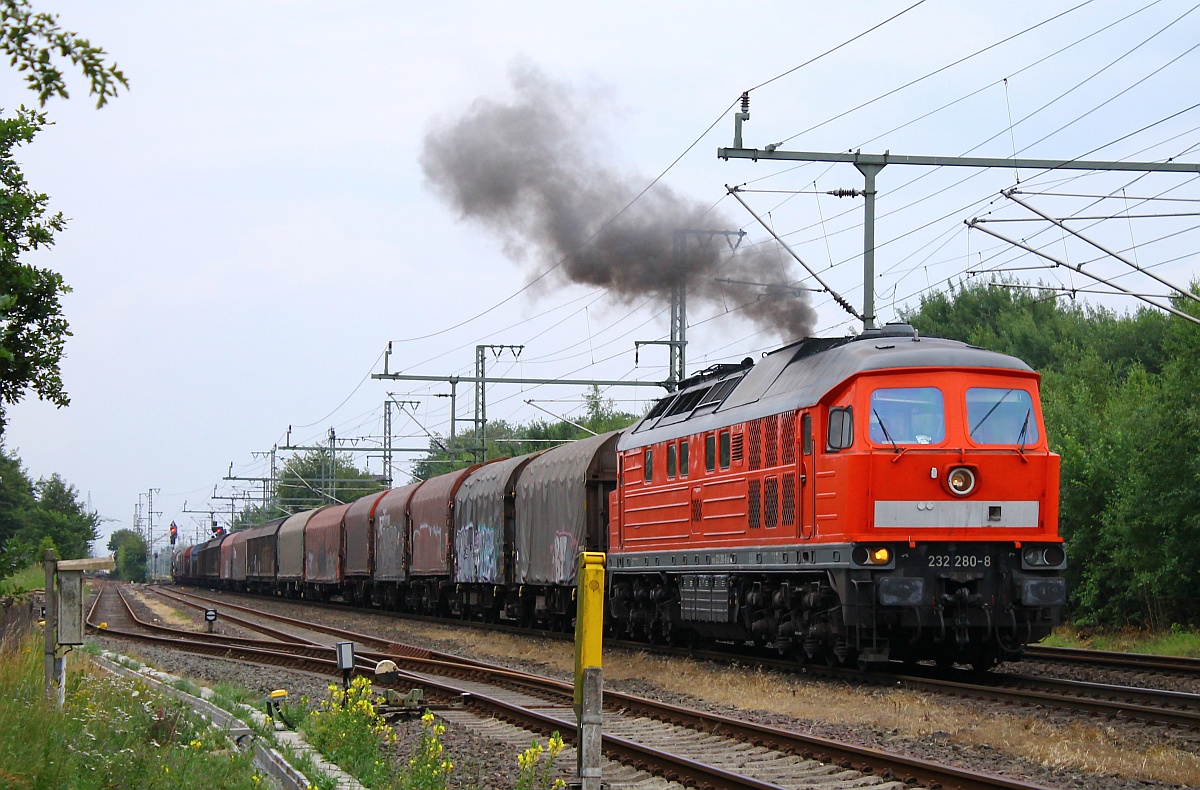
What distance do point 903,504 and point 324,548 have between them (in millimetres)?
38059

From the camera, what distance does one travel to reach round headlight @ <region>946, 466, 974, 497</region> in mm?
15305

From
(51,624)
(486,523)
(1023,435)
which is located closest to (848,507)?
(1023,435)

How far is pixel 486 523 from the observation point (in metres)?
31.7

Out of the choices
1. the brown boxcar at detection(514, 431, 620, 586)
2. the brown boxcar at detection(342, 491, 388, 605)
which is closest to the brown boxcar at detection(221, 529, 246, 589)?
the brown boxcar at detection(342, 491, 388, 605)

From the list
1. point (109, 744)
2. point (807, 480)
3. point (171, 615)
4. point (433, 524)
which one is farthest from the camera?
point (171, 615)

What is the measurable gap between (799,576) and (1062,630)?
13189mm

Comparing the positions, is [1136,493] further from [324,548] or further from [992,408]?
[324,548]

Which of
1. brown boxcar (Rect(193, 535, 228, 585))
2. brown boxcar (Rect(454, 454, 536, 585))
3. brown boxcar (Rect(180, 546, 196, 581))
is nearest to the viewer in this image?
brown boxcar (Rect(454, 454, 536, 585))

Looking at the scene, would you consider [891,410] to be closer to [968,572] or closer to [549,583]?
[968,572]

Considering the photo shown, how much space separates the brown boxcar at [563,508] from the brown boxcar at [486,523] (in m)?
0.88

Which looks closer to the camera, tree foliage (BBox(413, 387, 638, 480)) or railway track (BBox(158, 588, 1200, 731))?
railway track (BBox(158, 588, 1200, 731))

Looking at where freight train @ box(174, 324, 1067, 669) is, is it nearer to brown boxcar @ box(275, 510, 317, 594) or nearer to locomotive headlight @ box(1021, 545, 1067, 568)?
locomotive headlight @ box(1021, 545, 1067, 568)

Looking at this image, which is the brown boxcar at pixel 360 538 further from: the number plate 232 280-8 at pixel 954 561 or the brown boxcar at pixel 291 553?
the number plate 232 280-8 at pixel 954 561

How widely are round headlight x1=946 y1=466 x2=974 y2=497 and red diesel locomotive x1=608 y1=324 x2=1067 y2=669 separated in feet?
0.06
